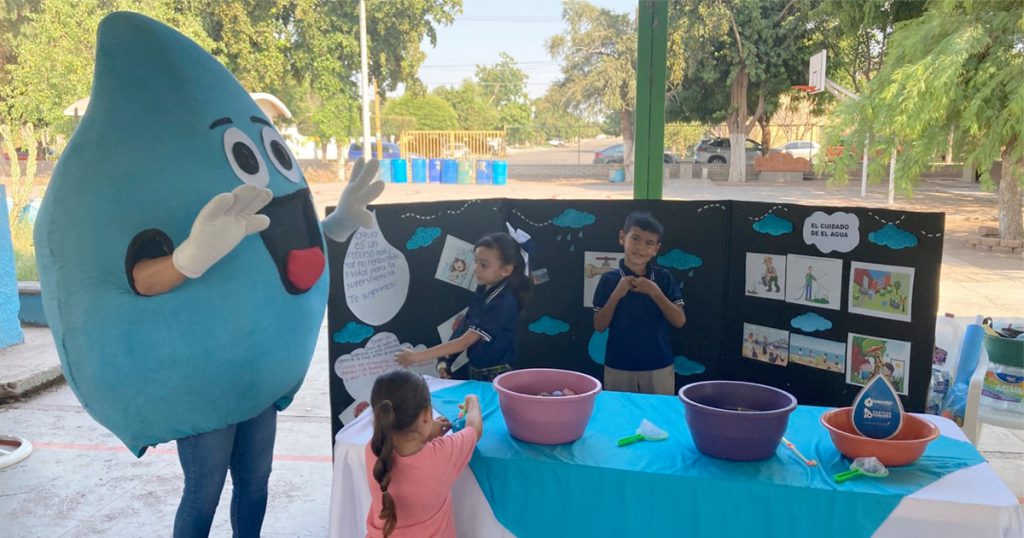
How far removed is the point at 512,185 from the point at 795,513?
11.1 m

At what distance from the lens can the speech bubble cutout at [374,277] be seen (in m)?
2.78

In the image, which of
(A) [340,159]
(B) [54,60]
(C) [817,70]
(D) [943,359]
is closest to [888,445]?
(D) [943,359]

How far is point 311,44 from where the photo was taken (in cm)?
1267

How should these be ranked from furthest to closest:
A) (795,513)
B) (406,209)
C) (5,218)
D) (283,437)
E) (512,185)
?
(512,185) → (5,218) → (283,437) → (406,209) → (795,513)

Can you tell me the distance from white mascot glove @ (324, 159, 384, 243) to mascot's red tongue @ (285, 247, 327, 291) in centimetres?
37

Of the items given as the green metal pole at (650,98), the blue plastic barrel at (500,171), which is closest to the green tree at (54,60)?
the blue plastic barrel at (500,171)

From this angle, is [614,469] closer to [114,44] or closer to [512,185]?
[114,44]

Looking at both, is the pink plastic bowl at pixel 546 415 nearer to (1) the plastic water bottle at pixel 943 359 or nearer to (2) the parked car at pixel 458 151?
(1) the plastic water bottle at pixel 943 359

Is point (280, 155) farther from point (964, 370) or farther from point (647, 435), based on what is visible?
point (964, 370)

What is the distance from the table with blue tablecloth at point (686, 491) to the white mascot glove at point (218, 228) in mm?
624

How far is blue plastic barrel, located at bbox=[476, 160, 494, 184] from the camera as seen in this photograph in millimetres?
13312

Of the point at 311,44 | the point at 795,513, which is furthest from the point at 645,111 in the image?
the point at 311,44

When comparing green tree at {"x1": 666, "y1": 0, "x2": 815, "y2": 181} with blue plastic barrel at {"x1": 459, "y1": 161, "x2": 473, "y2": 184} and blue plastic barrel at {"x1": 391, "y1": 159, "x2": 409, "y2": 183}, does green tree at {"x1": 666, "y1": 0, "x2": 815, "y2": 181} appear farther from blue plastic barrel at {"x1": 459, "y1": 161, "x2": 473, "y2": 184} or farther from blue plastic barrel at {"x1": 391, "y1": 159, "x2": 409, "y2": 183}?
blue plastic barrel at {"x1": 391, "y1": 159, "x2": 409, "y2": 183}

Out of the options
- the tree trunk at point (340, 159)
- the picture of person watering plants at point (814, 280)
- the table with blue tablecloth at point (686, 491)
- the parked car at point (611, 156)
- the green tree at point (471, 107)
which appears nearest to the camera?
the table with blue tablecloth at point (686, 491)
